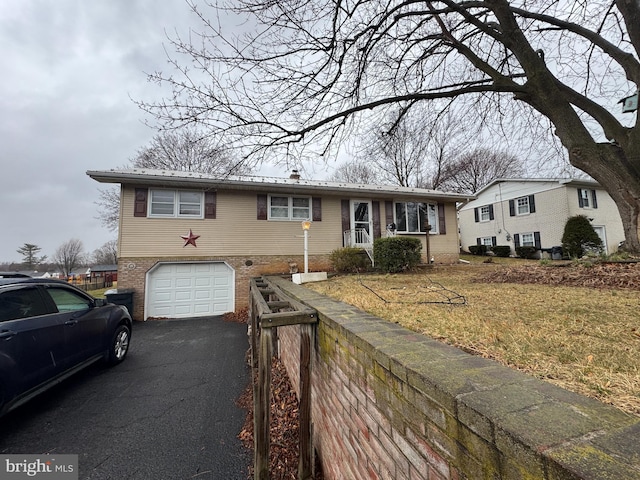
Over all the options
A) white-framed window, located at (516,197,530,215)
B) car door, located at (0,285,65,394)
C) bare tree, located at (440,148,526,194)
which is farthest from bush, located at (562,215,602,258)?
car door, located at (0,285,65,394)

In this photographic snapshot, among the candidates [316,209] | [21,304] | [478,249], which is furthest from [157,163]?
[478,249]

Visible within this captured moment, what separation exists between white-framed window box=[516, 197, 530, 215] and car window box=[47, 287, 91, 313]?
2385 cm

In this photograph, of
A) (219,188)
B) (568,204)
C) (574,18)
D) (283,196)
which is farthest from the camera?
(568,204)

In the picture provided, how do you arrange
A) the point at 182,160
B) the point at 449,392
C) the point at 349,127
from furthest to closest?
1. the point at 182,160
2. the point at 349,127
3. the point at 449,392

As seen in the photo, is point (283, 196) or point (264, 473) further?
point (283, 196)

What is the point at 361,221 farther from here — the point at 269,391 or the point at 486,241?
the point at 486,241

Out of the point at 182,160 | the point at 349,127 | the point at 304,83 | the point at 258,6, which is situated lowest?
the point at 349,127

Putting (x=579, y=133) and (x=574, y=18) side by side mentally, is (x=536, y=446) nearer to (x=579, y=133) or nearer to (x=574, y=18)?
(x=579, y=133)

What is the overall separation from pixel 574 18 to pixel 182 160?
19465mm

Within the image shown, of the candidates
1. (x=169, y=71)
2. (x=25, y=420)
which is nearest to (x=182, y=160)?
(x=169, y=71)

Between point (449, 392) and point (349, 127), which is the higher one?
point (349, 127)

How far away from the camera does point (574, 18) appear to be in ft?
20.4

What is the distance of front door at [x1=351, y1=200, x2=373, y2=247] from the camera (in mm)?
11594

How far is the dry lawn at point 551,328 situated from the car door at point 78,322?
430 cm
